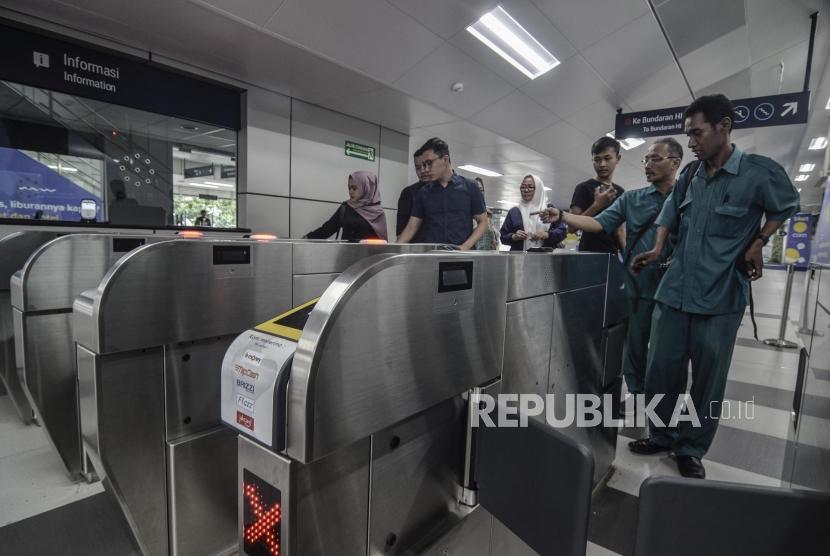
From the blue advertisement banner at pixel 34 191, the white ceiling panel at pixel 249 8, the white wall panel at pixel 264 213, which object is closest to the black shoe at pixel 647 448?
the white ceiling panel at pixel 249 8

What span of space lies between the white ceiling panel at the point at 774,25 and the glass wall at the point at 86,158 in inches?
230

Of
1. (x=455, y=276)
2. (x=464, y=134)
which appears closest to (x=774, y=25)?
(x=464, y=134)

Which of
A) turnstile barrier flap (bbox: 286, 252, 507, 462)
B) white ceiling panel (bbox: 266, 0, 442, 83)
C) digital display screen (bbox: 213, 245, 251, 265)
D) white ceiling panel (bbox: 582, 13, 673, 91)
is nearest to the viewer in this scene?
turnstile barrier flap (bbox: 286, 252, 507, 462)

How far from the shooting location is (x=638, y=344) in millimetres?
2641

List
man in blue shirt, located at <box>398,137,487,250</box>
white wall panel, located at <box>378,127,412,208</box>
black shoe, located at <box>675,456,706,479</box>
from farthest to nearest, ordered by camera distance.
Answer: white wall panel, located at <box>378,127,412,208</box>
man in blue shirt, located at <box>398,137,487,250</box>
black shoe, located at <box>675,456,706,479</box>

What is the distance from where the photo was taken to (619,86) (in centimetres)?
564

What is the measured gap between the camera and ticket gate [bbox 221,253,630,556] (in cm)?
69

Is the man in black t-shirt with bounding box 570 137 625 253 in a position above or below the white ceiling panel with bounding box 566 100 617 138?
below

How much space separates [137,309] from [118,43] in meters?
3.45

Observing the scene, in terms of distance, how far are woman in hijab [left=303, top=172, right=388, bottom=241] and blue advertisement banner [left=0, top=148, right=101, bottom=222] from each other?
2.00 meters

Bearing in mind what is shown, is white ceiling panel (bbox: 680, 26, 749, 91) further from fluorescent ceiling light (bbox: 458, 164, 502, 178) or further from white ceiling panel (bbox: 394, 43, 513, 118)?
fluorescent ceiling light (bbox: 458, 164, 502, 178)

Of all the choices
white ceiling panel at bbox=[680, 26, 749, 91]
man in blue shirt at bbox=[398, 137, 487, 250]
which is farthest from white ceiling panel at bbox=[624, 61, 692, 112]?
man in blue shirt at bbox=[398, 137, 487, 250]

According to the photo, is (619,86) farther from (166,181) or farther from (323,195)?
(166,181)

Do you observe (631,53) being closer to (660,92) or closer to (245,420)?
(660,92)
